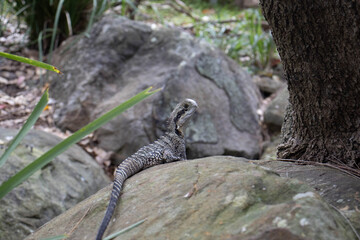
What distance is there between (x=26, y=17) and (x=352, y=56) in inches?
224

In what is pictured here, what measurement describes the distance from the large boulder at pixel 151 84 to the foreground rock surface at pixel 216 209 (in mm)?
2951

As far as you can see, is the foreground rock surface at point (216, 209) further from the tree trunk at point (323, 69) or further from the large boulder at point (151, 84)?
the large boulder at point (151, 84)

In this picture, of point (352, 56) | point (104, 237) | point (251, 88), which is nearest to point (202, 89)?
point (251, 88)

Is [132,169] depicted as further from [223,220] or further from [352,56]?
[352,56]

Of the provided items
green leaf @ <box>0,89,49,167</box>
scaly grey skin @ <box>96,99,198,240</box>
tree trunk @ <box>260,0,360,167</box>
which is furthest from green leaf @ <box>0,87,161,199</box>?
tree trunk @ <box>260,0,360,167</box>

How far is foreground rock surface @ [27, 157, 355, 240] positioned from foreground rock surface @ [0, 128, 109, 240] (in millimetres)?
1445

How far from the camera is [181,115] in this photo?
405cm

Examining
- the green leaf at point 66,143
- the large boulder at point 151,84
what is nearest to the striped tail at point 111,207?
the green leaf at point 66,143

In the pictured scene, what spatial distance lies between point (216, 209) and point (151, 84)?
12.9 feet

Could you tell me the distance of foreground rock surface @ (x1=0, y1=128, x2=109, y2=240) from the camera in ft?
12.6

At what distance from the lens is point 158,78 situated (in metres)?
5.74

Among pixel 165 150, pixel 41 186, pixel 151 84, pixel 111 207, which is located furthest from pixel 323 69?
pixel 151 84

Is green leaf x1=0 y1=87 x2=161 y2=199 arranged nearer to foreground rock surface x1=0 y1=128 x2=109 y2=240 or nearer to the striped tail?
the striped tail

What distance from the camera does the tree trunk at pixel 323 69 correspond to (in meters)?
2.27
